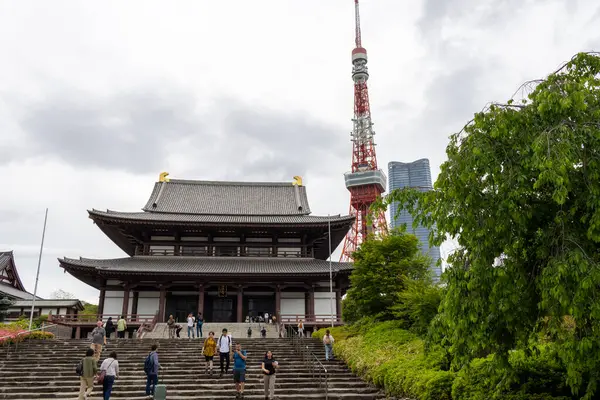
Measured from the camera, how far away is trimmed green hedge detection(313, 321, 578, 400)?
33.1 feet

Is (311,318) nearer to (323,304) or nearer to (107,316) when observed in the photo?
(323,304)

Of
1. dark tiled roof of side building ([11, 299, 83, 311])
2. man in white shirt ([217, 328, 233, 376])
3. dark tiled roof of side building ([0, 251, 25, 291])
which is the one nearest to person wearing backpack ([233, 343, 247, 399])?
man in white shirt ([217, 328, 233, 376])

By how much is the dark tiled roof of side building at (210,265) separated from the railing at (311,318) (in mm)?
3257

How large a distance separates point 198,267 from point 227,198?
500 inches

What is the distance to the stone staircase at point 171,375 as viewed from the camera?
615 inches

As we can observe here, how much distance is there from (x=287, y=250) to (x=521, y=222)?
98.3 ft

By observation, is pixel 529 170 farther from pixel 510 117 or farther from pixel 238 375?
pixel 238 375

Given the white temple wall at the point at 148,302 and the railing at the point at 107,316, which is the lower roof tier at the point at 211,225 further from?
the railing at the point at 107,316

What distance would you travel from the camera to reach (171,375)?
1767 centimetres

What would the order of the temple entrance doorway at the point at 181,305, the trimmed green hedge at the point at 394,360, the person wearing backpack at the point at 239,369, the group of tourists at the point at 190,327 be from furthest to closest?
the temple entrance doorway at the point at 181,305 → the group of tourists at the point at 190,327 → the person wearing backpack at the point at 239,369 → the trimmed green hedge at the point at 394,360

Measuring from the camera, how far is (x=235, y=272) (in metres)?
31.9

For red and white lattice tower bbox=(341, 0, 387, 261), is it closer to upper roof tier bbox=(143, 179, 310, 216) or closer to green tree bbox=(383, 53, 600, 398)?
upper roof tier bbox=(143, 179, 310, 216)

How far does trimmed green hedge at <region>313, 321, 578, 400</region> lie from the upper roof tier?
21.8m

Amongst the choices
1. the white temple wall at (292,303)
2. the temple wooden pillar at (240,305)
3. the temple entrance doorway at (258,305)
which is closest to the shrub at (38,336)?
the temple wooden pillar at (240,305)
